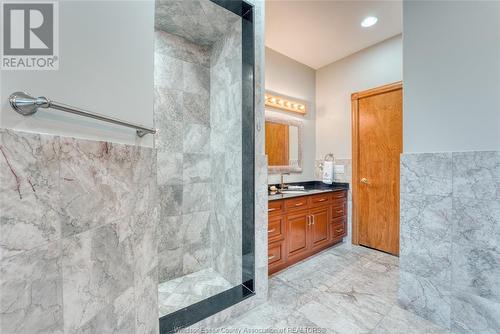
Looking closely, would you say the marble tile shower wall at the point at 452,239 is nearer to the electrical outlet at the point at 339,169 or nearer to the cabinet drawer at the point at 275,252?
the cabinet drawer at the point at 275,252

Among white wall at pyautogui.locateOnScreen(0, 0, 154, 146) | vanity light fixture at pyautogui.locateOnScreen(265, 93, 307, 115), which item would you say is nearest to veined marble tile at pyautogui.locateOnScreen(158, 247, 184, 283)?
white wall at pyautogui.locateOnScreen(0, 0, 154, 146)

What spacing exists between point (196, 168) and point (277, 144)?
1.22m

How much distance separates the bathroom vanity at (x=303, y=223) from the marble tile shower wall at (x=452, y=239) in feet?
3.33

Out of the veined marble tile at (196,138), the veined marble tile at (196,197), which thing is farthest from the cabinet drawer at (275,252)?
the veined marble tile at (196,138)

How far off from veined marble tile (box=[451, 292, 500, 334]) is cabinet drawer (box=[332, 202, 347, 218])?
152cm

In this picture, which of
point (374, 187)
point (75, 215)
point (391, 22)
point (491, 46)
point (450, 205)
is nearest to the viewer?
point (75, 215)

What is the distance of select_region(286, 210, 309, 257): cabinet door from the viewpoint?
7.98 ft

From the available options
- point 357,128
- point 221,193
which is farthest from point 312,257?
point 357,128

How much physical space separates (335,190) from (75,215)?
288cm

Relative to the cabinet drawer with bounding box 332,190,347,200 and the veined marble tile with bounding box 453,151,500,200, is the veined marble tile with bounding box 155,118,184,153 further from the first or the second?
the veined marble tile with bounding box 453,151,500,200

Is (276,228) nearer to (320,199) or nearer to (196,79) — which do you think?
(320,199)

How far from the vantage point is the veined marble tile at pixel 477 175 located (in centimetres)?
134

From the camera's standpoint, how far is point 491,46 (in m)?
1.33

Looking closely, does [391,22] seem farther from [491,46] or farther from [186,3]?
[186,3]
